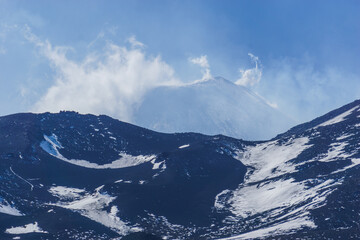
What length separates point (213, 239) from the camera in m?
197

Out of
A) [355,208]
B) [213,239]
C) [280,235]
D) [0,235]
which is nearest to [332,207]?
[355,208]

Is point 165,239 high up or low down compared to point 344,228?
up

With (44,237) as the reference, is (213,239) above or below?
below

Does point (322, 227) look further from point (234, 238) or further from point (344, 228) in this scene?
point (234, 238)

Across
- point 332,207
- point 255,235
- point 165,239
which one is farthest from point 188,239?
point 332,207

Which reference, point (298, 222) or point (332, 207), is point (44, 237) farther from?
point (332, 207)

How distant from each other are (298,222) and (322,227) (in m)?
11.6

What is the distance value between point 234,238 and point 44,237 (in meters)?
65.9

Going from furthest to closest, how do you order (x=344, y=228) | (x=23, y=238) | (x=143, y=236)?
(x=23, y=238) → (x=344, y=228) → (x=143, y=236)

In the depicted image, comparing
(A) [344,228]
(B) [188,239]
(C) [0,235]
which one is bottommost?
(A) [344,228]

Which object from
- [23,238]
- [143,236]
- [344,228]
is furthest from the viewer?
[23,238]

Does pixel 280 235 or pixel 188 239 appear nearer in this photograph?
pixel 280 235

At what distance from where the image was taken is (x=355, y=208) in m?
198

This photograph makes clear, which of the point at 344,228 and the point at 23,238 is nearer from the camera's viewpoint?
the point at 344,228
